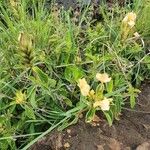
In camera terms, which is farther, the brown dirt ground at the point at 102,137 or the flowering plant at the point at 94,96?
the brown dirt ground at the point at 102,137

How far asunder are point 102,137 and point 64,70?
389 millimetres

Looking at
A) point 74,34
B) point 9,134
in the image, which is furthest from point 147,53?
point 9,134

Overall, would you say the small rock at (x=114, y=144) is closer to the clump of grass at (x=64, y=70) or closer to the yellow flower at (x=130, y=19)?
the clump of grass at (x=64, y=70)

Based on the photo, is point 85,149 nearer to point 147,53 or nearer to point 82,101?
point 82,101

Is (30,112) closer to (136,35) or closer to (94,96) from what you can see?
(94,96)

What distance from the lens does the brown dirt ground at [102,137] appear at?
174cm

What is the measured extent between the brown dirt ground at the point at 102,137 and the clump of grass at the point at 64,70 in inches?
1.6

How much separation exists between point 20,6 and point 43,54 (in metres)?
0.45

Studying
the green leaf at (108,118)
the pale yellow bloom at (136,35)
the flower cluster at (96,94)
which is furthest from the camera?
→ the pale yellow bloom at (136,35)

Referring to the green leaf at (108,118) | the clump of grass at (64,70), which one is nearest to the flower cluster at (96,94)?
the clump of grass at (64,70)

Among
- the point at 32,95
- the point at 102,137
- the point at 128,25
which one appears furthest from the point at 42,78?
the point at 128,25

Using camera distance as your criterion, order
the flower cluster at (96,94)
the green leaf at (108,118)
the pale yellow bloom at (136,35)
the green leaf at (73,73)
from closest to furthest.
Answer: the flower cluster at (96,94) → the green leaf at (108,118) → the green leaf at (73,73) → the pale yellow bloom at (136,35)

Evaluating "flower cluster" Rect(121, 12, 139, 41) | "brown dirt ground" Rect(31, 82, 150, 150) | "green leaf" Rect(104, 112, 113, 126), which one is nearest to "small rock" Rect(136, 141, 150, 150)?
"brown dirt ground" Rect(31, 82, 150, 150)

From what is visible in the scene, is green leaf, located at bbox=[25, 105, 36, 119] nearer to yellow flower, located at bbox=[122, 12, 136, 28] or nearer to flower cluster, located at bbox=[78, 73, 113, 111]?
flower cluster, located at bbox=[78, 73, 113, 111]
